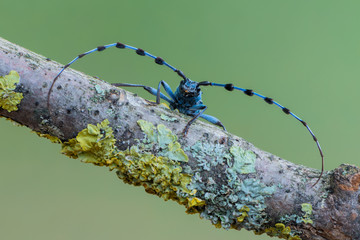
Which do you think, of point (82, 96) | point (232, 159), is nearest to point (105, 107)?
point (82, 96)

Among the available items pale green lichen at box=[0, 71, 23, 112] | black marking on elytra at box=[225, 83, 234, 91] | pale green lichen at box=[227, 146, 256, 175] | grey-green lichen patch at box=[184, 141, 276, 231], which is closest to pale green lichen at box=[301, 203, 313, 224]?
grey-green lichen patch at box=[184, 141, 276, 231]

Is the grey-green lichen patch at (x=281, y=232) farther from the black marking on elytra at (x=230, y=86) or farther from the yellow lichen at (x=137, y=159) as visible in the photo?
the black marking on elytra at (x=230, y=86)

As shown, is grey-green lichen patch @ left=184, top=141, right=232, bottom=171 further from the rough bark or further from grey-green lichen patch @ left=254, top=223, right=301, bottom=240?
grey-green lichen patch @ left=254, top=223, right=301, bottom=240

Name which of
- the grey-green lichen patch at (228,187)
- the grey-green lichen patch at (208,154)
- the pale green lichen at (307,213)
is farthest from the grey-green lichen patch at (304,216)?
the grey-green lichen patch at (208,154)

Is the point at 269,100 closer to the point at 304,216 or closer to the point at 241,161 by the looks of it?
the point at 241,161

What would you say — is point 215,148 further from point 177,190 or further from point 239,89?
point 239,89

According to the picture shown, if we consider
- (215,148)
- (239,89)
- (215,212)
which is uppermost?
(239,89)
